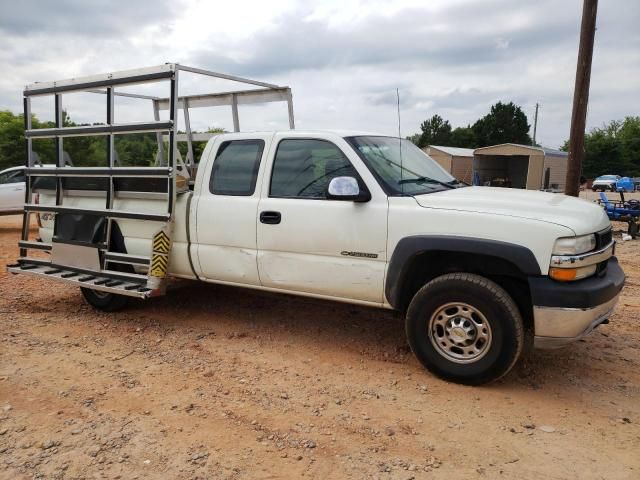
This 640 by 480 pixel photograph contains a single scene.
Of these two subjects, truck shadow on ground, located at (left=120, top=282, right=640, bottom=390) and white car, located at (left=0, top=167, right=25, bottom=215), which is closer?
truck shadow on ground, located at (left=120, top=282, right=640, bottom=390)

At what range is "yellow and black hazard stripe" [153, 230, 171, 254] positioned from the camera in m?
5.05

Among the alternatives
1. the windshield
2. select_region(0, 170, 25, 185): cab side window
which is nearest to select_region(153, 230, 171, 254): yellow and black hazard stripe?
the windshield

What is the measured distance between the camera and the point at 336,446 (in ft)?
10.2

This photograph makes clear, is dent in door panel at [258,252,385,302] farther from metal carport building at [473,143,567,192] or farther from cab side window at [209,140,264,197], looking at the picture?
metal carport building at [473,143,567,192]

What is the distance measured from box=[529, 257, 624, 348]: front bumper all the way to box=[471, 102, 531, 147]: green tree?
62560mm

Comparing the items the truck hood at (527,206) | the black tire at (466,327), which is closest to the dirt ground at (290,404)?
the black tire at (466,327)

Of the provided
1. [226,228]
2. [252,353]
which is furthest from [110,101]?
[252,353]

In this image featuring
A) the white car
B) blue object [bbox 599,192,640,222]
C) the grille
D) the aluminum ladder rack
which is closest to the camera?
the grille

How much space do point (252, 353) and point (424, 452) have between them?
198cm

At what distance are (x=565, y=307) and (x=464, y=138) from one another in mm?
66267

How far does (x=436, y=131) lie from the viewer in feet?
222

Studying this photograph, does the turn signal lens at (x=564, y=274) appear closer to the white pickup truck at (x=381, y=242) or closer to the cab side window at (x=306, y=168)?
the white pickup truck at (x=381, y=242)

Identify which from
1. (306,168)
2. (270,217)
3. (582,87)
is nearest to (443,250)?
(306,168)

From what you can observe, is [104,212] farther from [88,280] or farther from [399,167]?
[399,167]
